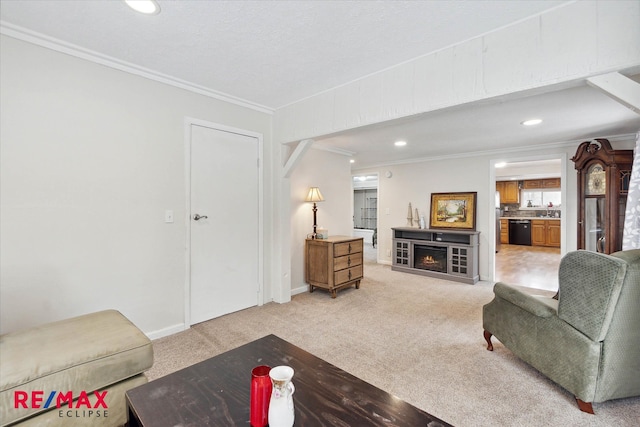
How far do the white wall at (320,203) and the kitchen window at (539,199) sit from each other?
24.7 feet

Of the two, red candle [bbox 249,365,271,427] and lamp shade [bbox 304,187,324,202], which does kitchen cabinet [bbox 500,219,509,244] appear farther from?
red candle [bbox 249,365,271,427]

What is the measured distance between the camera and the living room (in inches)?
76.8

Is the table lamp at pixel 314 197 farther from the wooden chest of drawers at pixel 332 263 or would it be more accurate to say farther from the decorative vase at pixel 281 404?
the decorative vase at pixel 281 404

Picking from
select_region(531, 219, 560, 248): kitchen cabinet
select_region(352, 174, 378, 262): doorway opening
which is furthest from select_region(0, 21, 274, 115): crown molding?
select_region(531, 219, 560, 248): kitchen cabinet

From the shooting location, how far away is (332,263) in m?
3.85

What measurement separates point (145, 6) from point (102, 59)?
92 centimetres

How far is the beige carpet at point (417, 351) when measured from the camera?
1.75 m

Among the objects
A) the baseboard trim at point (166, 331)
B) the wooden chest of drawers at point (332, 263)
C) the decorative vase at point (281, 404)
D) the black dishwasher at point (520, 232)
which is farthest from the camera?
the black dishwasher at point (520, 232)

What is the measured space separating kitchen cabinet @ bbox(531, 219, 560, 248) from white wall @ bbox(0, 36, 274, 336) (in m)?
9.73

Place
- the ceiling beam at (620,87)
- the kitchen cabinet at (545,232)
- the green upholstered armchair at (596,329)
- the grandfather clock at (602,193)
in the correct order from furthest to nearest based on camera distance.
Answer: the kitchen cabinet at (545,232) → the grandfather clock at (602,193) → the green upholstered armchair at (596,329) → the ceiling beam at (620,87)

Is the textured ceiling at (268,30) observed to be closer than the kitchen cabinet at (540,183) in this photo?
Yes

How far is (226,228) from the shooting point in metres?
3.15

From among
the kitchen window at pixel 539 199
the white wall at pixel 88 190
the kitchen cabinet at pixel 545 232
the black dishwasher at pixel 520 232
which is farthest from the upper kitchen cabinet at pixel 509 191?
the white wall at pixel 88 190

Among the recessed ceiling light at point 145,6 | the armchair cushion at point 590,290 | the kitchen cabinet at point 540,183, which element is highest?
→ the recessed ceiling light at point 145,6
